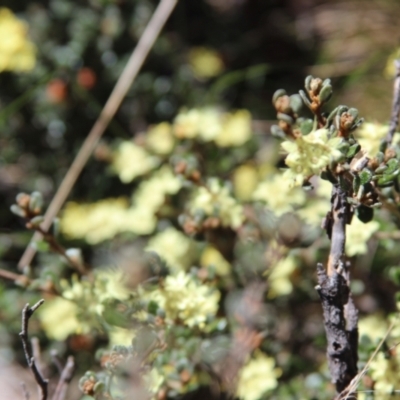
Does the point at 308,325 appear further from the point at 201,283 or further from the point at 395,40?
the point at 395,40

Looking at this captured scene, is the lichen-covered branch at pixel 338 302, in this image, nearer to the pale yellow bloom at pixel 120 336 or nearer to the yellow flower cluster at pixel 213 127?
the pale yellow bloom at pixel 120 336

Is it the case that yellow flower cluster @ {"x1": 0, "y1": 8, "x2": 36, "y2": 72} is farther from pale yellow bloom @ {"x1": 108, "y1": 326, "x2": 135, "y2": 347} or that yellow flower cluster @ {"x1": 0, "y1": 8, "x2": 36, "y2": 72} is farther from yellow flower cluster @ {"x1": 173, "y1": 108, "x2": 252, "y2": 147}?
pale yellow bloom @ {"x1": 108, "y1": 326, "x2": 135, "y2": 347}

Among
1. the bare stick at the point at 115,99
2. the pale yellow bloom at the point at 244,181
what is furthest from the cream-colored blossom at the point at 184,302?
the bare stick at the point at 115,99

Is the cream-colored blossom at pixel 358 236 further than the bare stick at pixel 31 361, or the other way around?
the cream-colored blossom at pixel 358 236

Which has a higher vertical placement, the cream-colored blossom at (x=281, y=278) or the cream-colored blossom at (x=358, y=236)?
the cream-colored blossom at (x=358, y=236)

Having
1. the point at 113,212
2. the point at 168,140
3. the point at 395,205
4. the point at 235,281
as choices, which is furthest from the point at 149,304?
the point at 168,140

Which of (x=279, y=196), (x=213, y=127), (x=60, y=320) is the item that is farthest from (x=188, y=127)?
(x=60, y=320)
